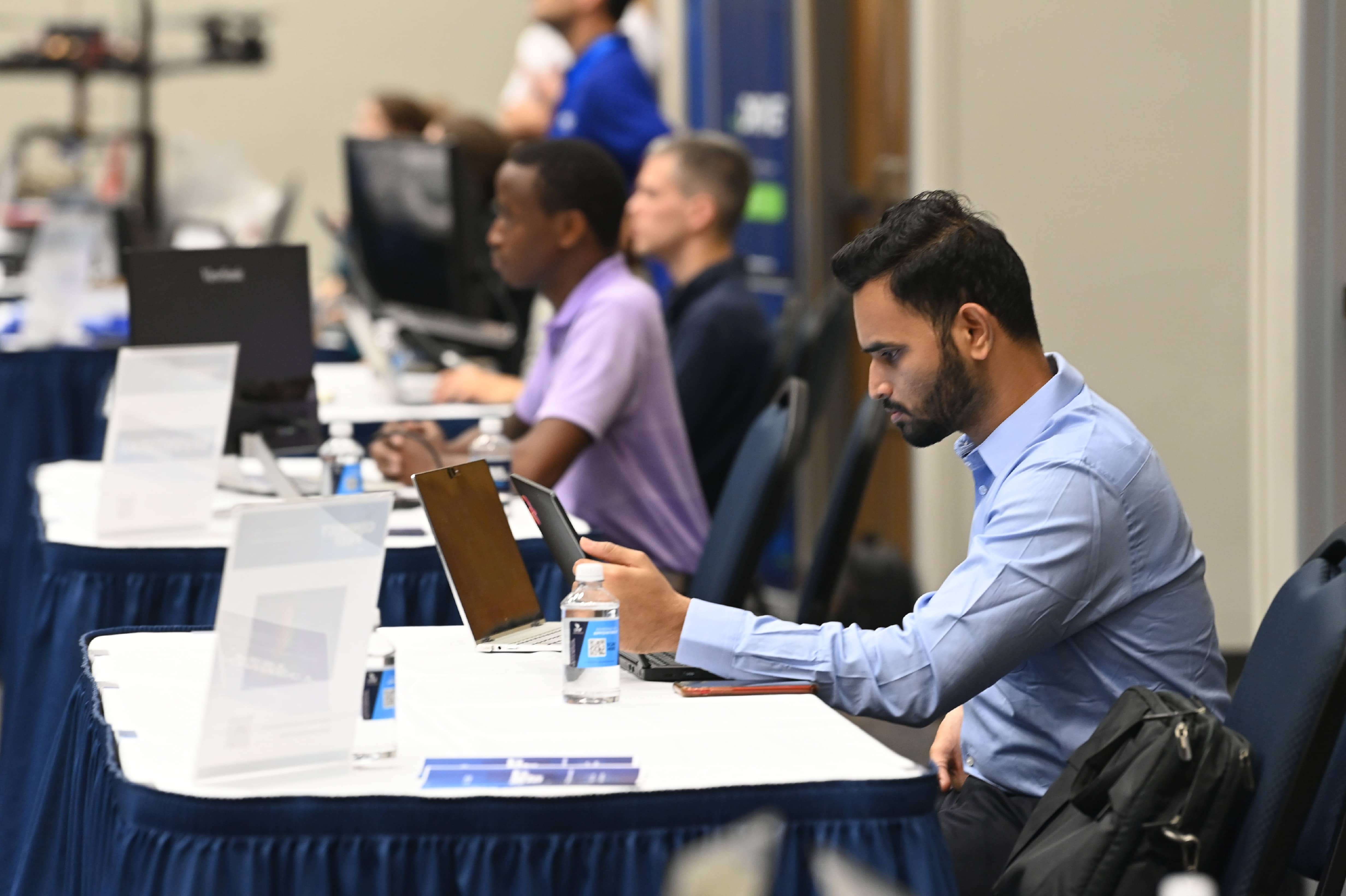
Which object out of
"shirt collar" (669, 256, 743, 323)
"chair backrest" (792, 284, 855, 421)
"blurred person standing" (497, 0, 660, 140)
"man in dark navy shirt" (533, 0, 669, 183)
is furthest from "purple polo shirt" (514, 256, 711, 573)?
"blurred person standing" (497, 0, 660, 140)

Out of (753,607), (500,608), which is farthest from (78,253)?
(500,608)

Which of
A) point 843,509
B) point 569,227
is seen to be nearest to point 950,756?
point 843,509

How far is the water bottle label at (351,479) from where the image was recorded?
8.90 feet

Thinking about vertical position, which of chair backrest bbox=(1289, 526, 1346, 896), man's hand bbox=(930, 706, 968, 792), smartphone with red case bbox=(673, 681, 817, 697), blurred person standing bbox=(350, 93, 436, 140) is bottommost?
man's hand bbox=(930, 706, 968, 792)

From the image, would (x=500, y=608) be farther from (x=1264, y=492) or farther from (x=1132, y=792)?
(x=1264, y=492)

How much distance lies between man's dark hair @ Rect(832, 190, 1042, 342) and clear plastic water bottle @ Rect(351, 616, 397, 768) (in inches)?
26.3

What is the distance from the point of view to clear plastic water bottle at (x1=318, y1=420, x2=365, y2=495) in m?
2.72

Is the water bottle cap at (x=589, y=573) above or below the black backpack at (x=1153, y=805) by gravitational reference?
above

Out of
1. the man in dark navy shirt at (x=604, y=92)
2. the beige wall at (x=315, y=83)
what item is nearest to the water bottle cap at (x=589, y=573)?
the man in dark navy shirt at (x=604, y=92)

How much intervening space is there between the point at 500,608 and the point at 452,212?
7.26 feet

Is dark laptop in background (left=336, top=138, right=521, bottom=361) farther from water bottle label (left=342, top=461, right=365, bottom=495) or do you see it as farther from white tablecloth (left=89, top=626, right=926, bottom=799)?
white tablecloth (left=89, top=626, right=926, bottom=799)

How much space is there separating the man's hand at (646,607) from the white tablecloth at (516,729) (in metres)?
0.05

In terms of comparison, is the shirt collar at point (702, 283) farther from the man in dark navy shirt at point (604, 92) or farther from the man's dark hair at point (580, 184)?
the man in dark navy shirt at point (604, 92)

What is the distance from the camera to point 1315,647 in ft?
4.99
